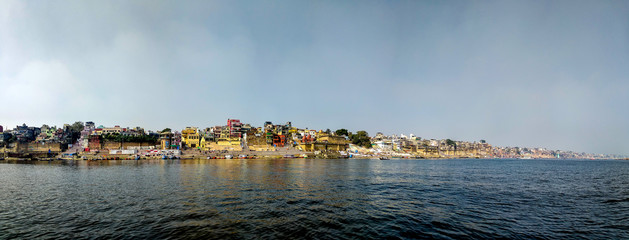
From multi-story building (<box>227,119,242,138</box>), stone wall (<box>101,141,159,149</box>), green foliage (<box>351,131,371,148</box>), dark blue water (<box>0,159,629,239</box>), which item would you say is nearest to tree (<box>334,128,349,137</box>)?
green foliage (<box>351,131,371,148</box>)

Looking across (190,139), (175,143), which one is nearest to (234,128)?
(190,139)

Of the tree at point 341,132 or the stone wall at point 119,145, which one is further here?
the tree at point 341,132

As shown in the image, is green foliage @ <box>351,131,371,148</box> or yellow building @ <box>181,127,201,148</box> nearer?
yellow building @ <box>181,127,201,148</box>

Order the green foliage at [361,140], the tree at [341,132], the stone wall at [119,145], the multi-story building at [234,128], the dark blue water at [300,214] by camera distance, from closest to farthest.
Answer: the dark blue water at [300,214], the stone wall at [119,145], the multi-story building at [234,128], the green foliage at [361,140], the tree at [341,132]

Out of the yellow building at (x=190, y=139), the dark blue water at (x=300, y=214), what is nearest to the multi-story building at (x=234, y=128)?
the yellow building at (x=190, y=139)

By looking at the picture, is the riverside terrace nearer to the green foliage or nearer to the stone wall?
the stone wall

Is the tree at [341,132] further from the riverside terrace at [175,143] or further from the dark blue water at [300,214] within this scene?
the dark blue water at [300,214]

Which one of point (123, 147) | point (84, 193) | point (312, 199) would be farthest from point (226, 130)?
point (312, 199)

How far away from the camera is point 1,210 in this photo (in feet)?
55.3

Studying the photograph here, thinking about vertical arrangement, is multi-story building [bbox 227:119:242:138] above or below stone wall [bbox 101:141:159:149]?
above

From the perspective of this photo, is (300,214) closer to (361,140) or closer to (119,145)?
(119,145)

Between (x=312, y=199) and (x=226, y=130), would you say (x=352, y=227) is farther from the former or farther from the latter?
(x=226, y=130)

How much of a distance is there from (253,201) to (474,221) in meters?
15.0

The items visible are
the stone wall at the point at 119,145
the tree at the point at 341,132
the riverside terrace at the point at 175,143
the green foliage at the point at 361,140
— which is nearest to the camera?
the riverside terrace at the point at 175,143
